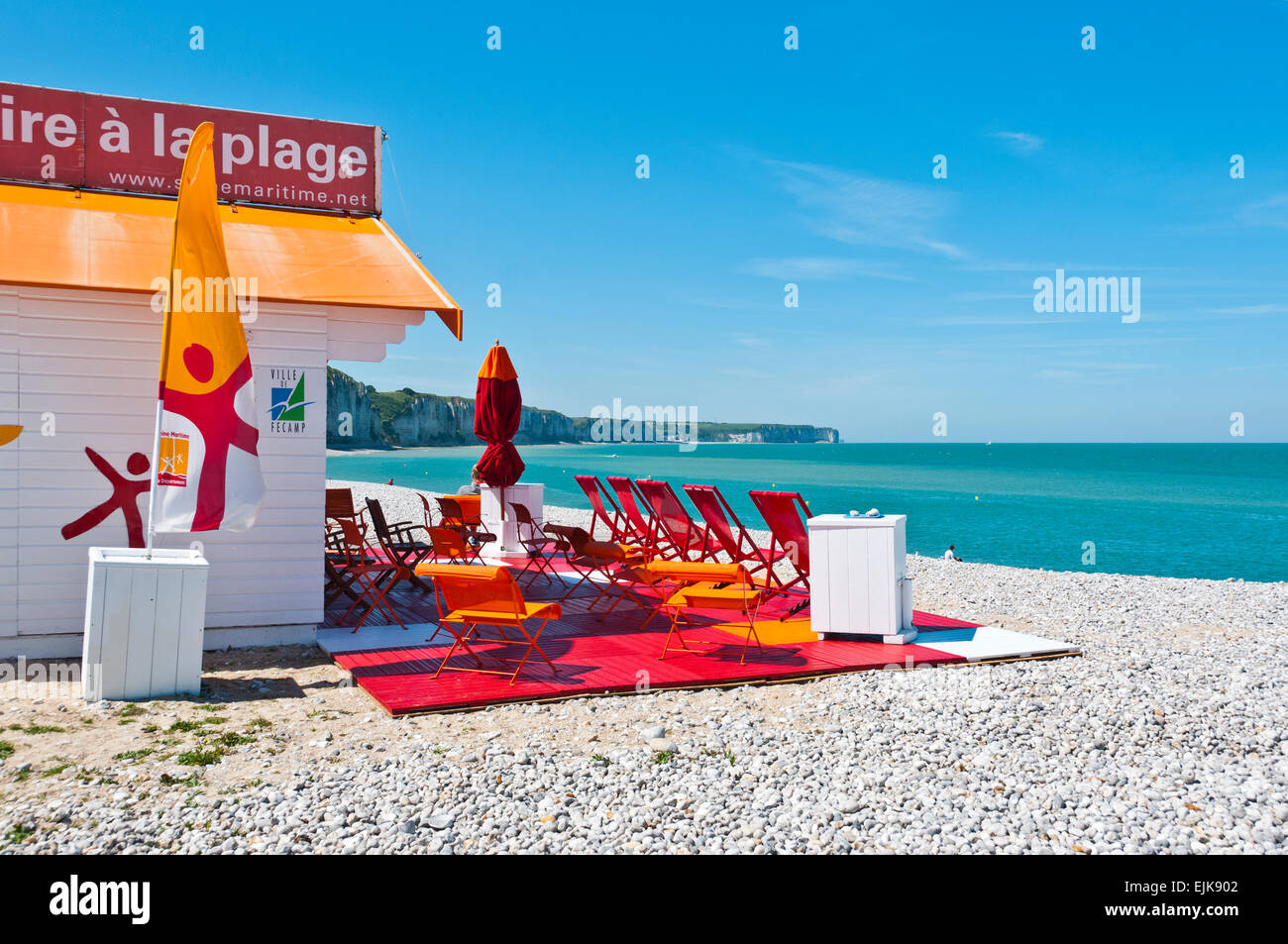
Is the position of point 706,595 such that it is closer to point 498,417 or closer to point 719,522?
point 719,522

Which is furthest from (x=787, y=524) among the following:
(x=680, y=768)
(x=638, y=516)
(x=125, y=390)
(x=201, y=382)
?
(x=125, y=390)

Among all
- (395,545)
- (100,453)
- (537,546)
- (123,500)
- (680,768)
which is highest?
(100,453)

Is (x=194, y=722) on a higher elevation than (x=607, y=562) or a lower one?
lower

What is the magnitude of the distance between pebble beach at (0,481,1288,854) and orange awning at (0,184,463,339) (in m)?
2.58

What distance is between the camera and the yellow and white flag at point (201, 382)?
5.32 meters

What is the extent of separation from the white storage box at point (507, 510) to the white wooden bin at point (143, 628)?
6143 millimetres

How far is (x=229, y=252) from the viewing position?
→ 668 cm

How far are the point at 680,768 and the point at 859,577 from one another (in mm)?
2899

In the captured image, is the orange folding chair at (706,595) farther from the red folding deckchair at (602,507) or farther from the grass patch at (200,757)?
the grass patch at (200,757)
